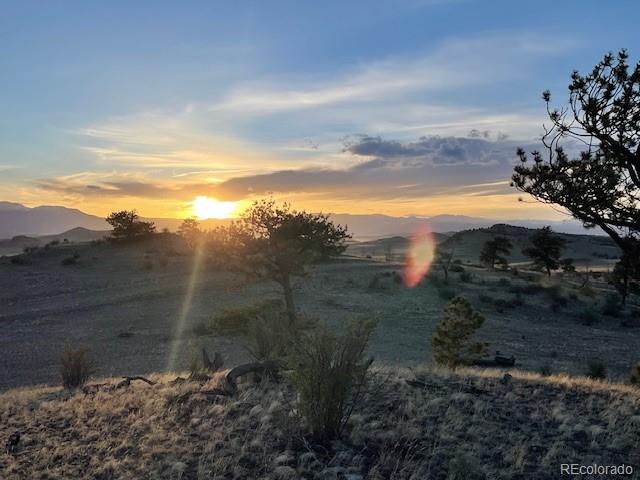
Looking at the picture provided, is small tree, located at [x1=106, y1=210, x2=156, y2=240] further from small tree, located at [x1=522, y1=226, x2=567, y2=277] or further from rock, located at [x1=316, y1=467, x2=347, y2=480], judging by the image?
rock, located at [x1=316, y1=467, x2=347, y2=480]

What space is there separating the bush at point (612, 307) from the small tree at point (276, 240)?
65.8 ft

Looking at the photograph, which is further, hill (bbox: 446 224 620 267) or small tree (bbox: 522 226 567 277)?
hill (bbox: 446 224 620 267)

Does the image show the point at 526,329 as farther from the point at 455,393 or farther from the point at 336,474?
the point at 336,474

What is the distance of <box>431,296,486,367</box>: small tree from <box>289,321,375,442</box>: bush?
9922 mm

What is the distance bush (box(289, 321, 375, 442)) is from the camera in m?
6.60

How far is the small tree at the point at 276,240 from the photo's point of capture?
69.9 ft

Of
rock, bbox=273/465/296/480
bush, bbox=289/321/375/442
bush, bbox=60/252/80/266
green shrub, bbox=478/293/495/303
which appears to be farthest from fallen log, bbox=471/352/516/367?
bush, bbox=60/252/80/266

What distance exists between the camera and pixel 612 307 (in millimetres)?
32688

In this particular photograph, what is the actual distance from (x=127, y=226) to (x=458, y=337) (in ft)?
143

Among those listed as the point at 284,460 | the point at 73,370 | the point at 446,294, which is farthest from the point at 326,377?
the point at 446,294

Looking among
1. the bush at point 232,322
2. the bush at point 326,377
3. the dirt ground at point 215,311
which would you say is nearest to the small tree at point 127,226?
the dirt ground at point 215,311

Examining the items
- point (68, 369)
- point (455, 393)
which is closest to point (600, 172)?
point (455, 393)

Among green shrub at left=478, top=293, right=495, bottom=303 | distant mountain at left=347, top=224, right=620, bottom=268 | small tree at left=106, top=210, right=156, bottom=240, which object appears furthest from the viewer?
distant mountain at left=347, top=224, right=620, bottom=268

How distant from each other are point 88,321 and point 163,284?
9650 mm
